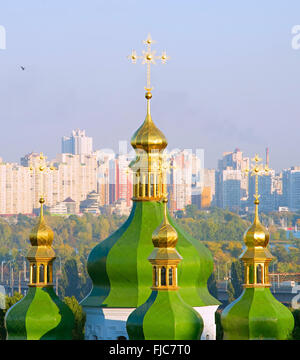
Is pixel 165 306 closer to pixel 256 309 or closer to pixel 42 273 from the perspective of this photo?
pixel 256 309

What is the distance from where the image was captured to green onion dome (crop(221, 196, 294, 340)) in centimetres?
2261

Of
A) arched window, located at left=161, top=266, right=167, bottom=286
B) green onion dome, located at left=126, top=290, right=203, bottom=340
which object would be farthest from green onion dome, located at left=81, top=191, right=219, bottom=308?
arched window, located at left=161, top=266, right=167, bottom=286

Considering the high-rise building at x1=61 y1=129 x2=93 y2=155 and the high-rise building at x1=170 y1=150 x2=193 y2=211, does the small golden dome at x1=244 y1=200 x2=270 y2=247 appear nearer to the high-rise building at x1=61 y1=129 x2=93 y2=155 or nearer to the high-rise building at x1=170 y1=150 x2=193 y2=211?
the high-rise building at x1=170 y1=150 x2=193 y2=211

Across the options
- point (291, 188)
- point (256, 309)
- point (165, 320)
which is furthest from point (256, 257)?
point (291, 188)

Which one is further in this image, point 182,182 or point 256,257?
point 182,182

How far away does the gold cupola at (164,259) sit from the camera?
21.8m

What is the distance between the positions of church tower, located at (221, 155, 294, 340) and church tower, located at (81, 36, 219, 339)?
37.2 inches

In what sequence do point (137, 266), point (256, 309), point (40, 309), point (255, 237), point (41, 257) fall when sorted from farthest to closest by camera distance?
point (137, 266)
point (41, 257)
point (255, 237)
point (40, 309)
point (256, 309)

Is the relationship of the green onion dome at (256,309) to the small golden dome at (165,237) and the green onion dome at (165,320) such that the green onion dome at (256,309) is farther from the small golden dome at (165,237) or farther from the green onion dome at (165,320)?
the small golden dome at (165,237)

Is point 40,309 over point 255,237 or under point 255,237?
under

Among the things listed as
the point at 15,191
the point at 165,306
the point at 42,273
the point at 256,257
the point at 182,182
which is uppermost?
the point at 182,182

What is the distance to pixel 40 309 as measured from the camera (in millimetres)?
23203

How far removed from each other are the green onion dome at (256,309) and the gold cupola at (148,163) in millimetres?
1957

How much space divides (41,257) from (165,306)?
241cm
